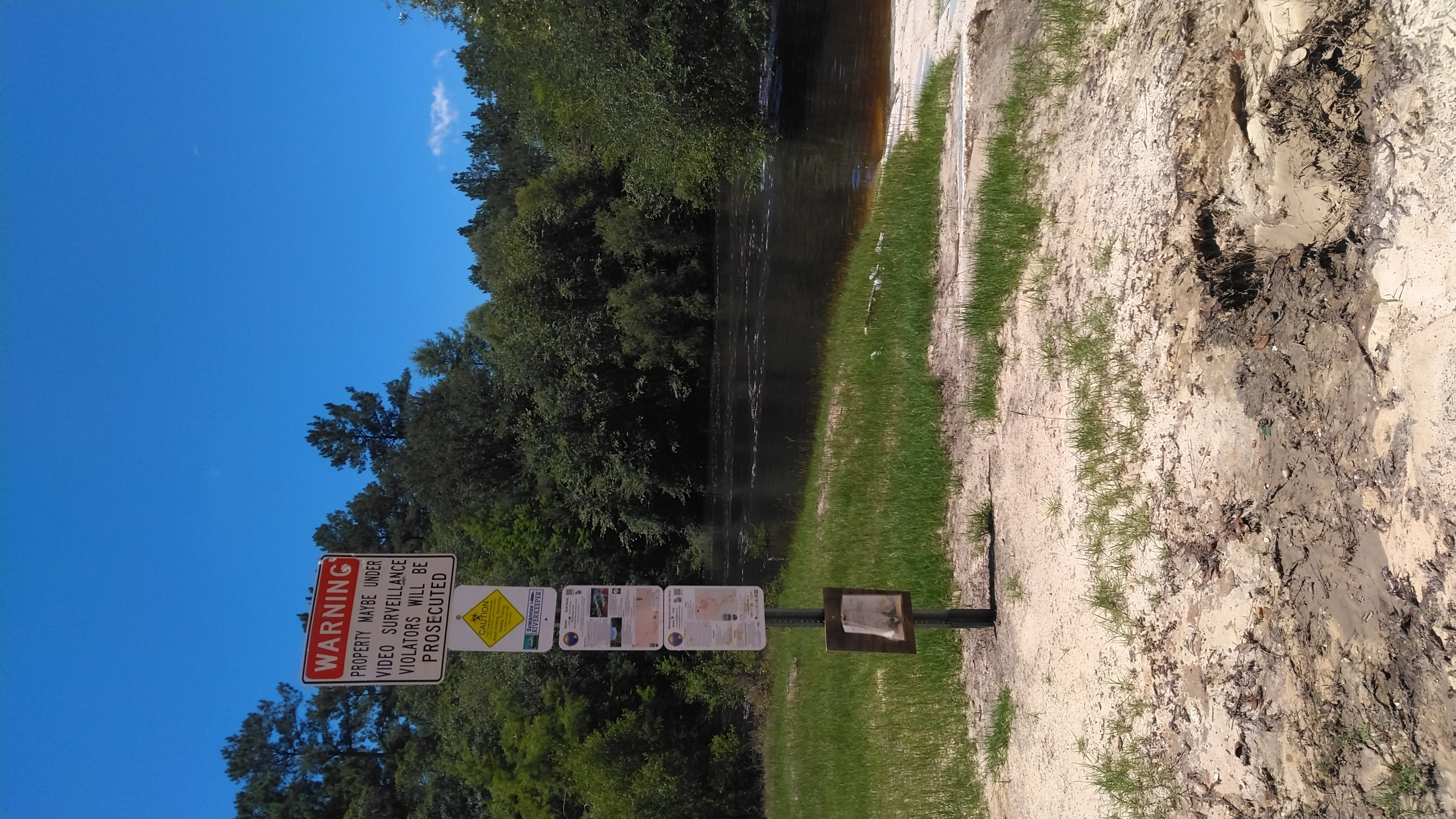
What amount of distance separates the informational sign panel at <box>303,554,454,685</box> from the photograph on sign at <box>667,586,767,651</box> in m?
1.74

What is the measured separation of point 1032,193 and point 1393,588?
15.0 feet

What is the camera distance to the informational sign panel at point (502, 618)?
20.3ft

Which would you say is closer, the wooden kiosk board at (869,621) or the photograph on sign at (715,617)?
the photograph on sign at (715,617)

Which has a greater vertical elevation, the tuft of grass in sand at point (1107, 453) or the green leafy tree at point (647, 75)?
the green leafy tree at point (647, 75)

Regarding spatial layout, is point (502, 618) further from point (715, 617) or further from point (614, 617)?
point (715, 617)

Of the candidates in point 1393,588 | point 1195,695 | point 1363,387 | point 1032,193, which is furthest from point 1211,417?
point 1032,193

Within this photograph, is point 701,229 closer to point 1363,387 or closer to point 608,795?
point 608,795

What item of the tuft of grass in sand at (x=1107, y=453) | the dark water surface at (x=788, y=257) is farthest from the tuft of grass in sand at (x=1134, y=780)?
the dark water surface at (x=788, y=257)

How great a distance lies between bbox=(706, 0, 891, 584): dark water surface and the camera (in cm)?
1222

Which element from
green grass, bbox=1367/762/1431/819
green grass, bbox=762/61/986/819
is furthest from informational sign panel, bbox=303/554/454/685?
green grass, bbox=1367/762/1431/819

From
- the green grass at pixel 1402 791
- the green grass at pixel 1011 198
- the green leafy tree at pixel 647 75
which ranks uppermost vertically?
the green leafy tree at pixel 647 75

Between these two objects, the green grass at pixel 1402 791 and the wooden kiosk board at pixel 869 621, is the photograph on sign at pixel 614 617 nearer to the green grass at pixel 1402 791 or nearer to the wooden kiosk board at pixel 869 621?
the wooden kiosk board at pixel 869 621

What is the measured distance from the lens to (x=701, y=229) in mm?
15219

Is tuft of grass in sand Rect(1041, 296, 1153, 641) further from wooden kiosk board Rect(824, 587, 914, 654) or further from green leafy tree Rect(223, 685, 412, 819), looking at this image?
green leafy tree Rect(223, 685, 412, 819)
